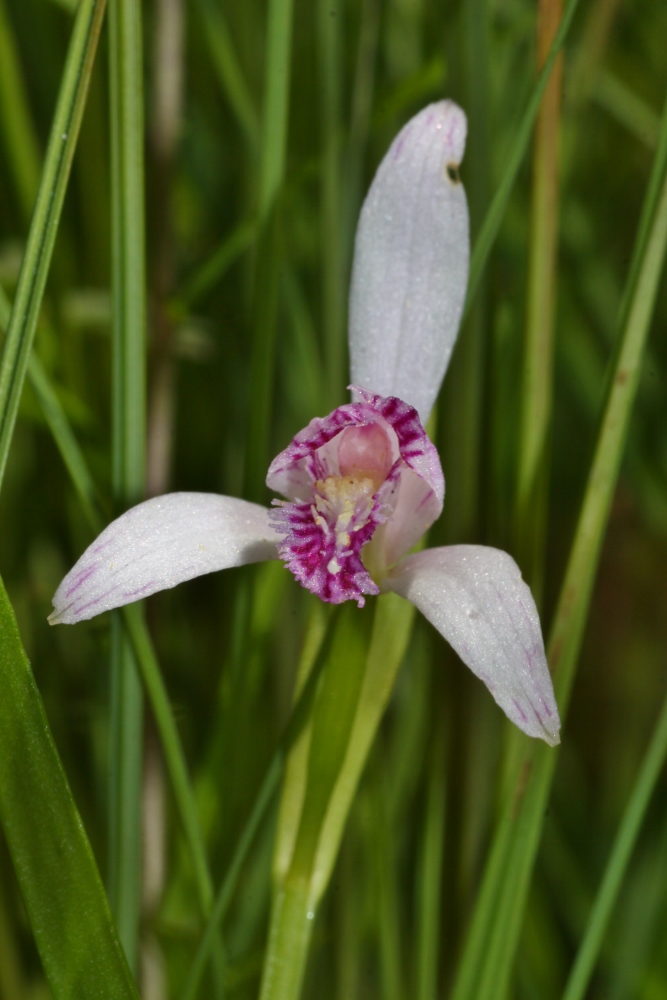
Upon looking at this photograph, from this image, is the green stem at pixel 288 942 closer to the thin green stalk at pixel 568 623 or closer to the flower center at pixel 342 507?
the thin green stalk at pixel 568 623

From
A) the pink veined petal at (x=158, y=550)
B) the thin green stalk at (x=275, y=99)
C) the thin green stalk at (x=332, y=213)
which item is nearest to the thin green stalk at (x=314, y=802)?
the pink veined petal at (x=158, y=550)

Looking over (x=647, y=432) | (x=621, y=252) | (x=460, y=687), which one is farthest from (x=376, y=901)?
(x=621, y=252)

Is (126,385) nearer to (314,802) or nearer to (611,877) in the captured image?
(314,802)

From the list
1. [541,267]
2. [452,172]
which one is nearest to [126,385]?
[452,172]

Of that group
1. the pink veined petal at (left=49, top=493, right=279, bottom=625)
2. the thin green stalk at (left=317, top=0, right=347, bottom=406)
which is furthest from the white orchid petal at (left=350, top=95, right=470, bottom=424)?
the thin green stalk at (left=317, top=0, right=347, bottom=406)

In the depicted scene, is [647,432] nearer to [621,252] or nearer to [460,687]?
[621,252]
